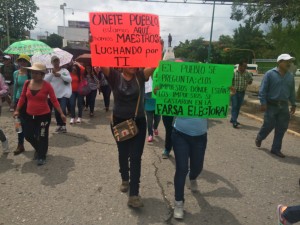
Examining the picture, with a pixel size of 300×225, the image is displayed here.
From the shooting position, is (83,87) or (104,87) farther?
(104,87)

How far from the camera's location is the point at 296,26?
11.5 m

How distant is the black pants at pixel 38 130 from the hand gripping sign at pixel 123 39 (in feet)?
6.15

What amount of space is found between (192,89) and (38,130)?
2706 mm

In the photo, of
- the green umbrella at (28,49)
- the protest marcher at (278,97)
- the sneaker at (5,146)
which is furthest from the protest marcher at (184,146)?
the green umbrella at (28,49)

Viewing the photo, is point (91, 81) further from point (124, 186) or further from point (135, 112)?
point (135, 112)

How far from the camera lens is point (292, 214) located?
124 inches

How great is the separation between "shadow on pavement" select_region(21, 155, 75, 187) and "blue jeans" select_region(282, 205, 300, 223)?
2.89 m

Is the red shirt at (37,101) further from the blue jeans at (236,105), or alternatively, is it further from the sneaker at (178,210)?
the blue jeans at (236,105)

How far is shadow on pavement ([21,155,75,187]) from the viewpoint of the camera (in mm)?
4557

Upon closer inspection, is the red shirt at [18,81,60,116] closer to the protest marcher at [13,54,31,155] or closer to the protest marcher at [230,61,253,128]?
the protest marcher at [13,54,31,155]

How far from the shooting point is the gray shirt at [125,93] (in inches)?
146

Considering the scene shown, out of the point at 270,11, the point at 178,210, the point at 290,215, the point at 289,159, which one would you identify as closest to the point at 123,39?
the point at 178,210

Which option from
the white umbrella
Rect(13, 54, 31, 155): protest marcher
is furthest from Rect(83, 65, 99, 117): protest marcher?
Rect(13, 54, 31, 155): protest marcher

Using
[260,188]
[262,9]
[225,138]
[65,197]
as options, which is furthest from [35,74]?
[262,9]
